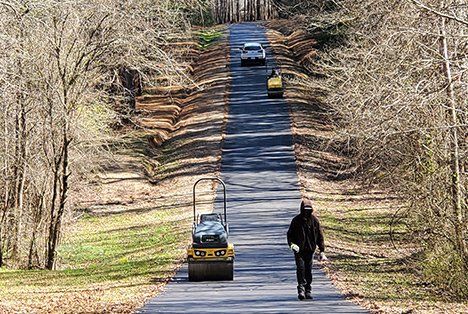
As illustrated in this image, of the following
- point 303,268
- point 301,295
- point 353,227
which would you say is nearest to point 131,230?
point 353,227

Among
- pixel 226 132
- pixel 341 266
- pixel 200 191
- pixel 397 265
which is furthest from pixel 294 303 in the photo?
pixel 226 132

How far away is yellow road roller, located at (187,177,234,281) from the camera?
21.0 metres

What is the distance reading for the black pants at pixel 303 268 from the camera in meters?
17.8

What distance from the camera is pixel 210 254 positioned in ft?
69.5

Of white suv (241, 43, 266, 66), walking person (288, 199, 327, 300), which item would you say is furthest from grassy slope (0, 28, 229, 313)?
white suv (241, 43, 266, 66)

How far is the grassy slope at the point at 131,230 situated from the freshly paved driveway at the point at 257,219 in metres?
0.95

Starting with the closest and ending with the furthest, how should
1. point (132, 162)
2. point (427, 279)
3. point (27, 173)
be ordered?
point (427, 279), point (27, 173), point (132, 162)

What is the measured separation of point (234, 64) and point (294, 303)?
6711 cm

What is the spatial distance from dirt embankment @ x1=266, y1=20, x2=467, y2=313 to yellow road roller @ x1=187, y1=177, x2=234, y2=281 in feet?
7.97

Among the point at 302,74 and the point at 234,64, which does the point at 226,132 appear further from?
the point at 234,64

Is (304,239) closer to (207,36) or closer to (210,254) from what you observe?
(210,254)

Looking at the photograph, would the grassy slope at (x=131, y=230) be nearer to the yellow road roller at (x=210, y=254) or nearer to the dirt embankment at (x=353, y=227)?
the yellow road roller at (x=210, y=254)

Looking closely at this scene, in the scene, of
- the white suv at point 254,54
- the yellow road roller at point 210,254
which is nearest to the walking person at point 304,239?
the yellow road roller at point 210,254

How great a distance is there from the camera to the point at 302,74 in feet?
240
